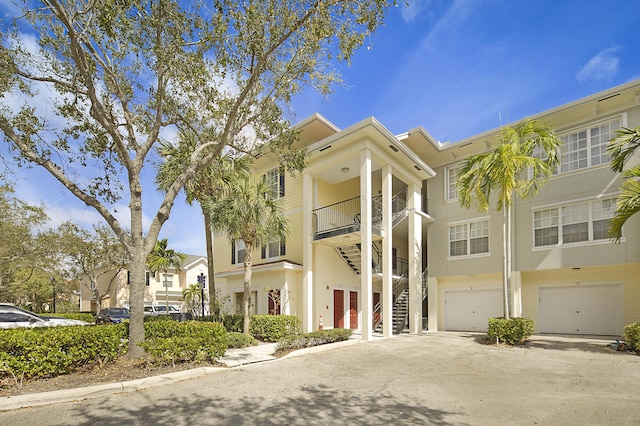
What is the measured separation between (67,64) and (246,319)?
10050 millimetres

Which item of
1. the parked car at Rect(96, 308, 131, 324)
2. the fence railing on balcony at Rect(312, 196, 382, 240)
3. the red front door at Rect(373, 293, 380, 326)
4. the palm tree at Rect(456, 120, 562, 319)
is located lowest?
the parked car at Rect(96, 308, 131, 324)

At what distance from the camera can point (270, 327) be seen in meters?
15.3

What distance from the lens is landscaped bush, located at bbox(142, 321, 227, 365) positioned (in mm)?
8898

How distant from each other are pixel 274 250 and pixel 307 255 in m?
3.55

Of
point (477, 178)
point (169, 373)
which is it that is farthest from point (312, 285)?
point (169, 373)

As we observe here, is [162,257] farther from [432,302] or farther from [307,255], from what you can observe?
[432,302]

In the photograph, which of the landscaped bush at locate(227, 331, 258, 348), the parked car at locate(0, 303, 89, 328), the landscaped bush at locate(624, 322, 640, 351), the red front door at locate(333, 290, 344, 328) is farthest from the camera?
the red front door at locate(333, 290, 344, 328)

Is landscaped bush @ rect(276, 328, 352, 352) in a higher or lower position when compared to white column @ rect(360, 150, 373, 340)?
lower

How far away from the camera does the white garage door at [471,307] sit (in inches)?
708

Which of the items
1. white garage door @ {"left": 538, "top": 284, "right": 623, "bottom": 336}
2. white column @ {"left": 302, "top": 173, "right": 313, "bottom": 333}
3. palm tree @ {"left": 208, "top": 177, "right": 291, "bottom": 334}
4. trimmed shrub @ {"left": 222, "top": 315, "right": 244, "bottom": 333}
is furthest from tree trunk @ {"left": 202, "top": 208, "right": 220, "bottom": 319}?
white garage door @ {"left": 538, "top": 284, "right": 623, "bottom": 336}

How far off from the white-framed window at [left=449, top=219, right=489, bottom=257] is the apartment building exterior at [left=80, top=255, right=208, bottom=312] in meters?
26.8

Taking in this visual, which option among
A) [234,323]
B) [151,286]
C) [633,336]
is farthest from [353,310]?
[151,286]

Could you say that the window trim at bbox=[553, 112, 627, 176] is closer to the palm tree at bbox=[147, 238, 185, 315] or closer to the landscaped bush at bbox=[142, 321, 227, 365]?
the landscaped bush at bbox=[142, 321, 227, 365]

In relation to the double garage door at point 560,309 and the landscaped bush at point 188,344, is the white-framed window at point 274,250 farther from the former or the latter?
the double garage door at point 560,309
